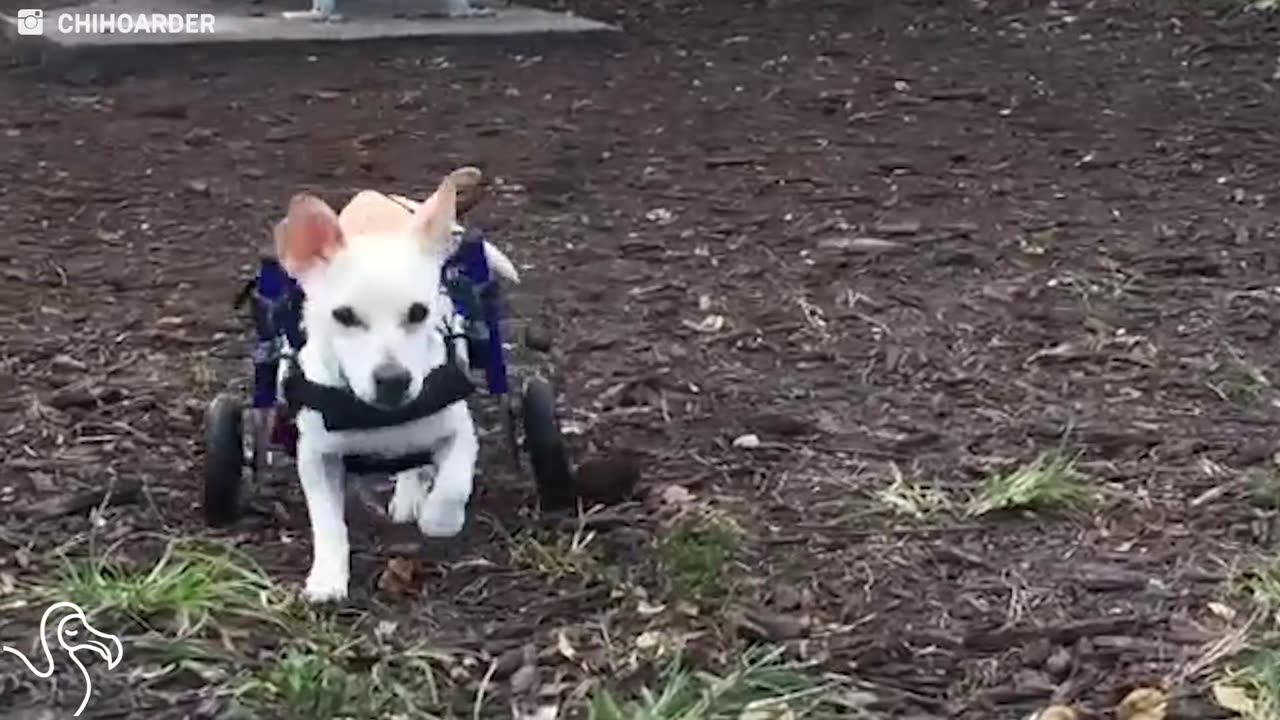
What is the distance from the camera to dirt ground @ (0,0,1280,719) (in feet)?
10.1

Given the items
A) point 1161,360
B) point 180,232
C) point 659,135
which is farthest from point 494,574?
point 659,135

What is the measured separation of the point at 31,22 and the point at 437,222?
5.62m

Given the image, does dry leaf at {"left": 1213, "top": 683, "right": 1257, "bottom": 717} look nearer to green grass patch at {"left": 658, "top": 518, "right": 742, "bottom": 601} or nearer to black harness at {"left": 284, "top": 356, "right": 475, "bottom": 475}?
green grass patch at {"left": 658, "top": 518, "right": 742, "bottom": 601}

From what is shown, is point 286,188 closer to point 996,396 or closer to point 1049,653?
point 996,396

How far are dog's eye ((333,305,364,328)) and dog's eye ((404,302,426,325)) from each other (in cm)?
7

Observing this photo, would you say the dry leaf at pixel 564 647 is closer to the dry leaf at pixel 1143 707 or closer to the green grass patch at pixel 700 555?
the green grass patch at pixel 700 555

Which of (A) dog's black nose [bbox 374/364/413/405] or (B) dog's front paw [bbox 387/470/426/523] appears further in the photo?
(B) dog's front paw [bbox 387/470/426/523]

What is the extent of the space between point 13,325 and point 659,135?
8.78 feet

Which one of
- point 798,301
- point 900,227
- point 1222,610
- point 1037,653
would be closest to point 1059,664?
point 1037,653

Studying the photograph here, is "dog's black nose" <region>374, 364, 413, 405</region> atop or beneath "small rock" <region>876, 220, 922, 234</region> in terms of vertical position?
atop

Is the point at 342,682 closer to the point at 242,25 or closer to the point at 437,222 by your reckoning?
the point at 437,222

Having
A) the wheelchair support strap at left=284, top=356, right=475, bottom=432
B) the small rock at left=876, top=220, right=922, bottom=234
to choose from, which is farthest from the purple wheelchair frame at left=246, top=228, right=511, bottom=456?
the small rock at left=876, top=220, right=922, bottom=234

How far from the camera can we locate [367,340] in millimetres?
2971

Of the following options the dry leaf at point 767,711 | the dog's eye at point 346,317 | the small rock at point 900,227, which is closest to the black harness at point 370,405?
the dog's eye at point 346,317
